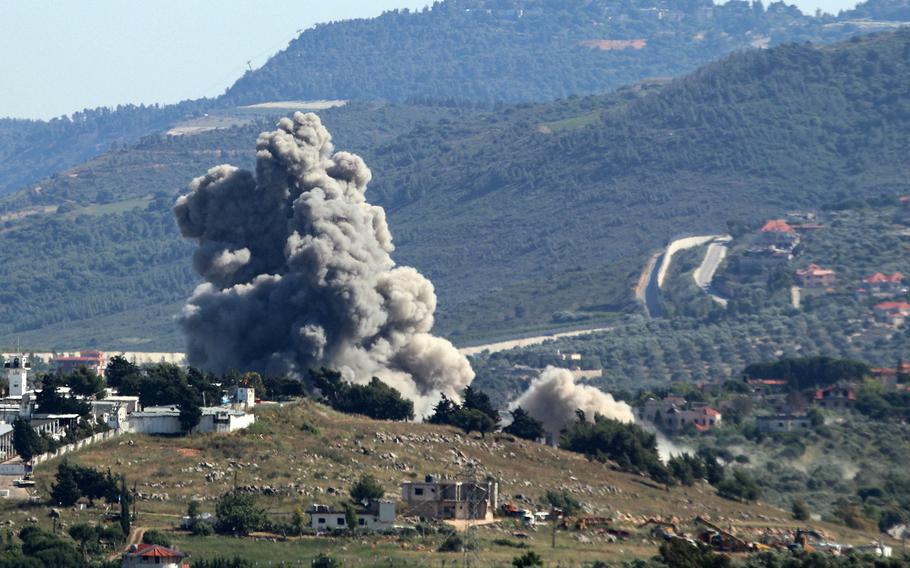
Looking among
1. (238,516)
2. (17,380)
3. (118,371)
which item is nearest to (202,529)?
(238,516)

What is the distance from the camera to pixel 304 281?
124438 mm

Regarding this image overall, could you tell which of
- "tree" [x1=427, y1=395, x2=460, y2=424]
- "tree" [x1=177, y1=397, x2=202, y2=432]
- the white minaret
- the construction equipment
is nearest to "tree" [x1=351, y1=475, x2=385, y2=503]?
"tree" [x1=177, y1=397, x2=202, y2=432]

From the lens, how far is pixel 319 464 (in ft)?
323

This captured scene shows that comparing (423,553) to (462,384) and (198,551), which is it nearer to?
(198,551)

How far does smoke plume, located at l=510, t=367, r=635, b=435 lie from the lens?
126938 millimetres

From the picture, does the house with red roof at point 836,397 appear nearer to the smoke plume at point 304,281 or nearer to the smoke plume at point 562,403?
the smoke plume at point 562,403

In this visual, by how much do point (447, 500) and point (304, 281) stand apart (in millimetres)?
31775

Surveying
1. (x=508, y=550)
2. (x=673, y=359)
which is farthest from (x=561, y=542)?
(x=673, y=359)

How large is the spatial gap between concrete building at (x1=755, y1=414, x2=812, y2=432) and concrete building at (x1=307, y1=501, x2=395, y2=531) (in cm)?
4468

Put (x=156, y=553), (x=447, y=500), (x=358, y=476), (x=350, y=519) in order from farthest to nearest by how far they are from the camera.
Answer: (x=358, y=476)
(x=447, y=500)
(x=350, y=519)
(x=156, y=553)

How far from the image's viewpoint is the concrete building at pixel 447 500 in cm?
9400

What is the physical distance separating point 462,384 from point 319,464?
31363 millimetres

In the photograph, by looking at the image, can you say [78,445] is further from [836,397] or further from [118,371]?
[836,397]

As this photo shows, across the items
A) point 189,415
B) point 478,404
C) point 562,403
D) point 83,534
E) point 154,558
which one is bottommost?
point 562,403
